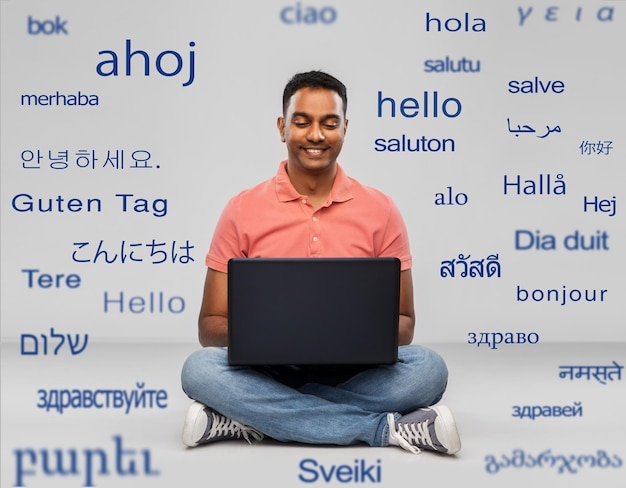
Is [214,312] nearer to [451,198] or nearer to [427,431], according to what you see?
[427,431]

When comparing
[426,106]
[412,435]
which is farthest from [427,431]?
[426,106]

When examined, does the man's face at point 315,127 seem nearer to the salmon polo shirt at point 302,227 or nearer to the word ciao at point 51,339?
the salmon polo shirt at point 302,227

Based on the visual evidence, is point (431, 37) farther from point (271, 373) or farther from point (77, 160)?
point (271, 373)

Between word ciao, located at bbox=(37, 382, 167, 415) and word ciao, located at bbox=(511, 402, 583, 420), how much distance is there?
0.87m

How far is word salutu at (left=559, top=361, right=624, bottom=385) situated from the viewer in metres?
2.77

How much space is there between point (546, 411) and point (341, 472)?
70 cm

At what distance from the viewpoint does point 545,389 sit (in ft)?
8.74

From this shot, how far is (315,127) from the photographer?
87.4 inches

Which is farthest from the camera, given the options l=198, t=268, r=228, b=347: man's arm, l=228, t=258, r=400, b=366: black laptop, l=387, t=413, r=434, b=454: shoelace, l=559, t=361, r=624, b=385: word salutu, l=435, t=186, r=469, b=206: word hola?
l=435, t=186, r=469, b=206: word hola

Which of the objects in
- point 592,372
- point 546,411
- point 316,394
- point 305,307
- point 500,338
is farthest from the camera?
point 500,338

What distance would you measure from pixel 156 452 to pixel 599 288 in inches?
62.1

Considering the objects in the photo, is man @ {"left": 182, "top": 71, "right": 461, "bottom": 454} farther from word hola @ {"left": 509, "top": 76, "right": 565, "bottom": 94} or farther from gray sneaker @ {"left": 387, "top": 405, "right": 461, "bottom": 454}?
word hola @ {"left": 509, "top": 76, "right": 565, "bottom": 94}

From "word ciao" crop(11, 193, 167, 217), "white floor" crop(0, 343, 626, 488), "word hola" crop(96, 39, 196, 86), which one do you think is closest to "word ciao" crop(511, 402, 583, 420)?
"white floor" crop(0, 343, 626, 488)

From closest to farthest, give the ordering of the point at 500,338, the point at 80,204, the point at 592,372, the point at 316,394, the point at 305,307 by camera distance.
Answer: the point at 305,307
the point at 316,394
the point at 592,372
the point at 80,204
the point at 500,338
